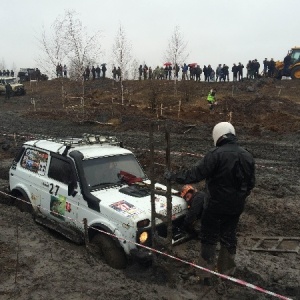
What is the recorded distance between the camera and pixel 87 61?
933 inches

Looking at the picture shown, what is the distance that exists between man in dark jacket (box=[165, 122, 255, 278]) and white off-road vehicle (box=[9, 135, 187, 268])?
3.27ft

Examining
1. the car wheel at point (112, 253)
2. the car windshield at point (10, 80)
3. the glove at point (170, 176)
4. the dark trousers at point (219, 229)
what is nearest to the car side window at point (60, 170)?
the car wheel at point (112, 253)

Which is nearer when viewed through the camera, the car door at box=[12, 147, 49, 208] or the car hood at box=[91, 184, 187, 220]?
the car hood at box=[91, 184, 187, 220]

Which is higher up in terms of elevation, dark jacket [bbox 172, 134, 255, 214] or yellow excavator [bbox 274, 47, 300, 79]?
yellow excavator [bbox 274, 47, 300, 79]

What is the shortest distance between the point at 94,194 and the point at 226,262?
8.07 feet

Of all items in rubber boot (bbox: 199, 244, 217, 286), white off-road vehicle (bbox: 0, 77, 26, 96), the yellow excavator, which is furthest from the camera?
white off-road vehicle (bbox: 0, 77, 26, 96)

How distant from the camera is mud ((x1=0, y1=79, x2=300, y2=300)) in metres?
4.90

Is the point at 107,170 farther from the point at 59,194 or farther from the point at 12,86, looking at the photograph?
the point at 12,86

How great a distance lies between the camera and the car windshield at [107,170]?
646 centimetres

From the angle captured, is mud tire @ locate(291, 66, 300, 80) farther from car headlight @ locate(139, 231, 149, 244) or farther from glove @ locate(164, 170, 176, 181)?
glove @ locate(164, 170, 176, 181)

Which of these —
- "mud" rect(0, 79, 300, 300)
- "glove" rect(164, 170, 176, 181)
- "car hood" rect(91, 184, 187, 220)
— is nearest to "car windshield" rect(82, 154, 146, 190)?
"car hood" rect(91, 184, 187, 220)

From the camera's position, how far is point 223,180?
467 centimetres

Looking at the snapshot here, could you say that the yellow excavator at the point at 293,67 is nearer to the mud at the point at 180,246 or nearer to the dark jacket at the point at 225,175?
the mud at the point at 180,246

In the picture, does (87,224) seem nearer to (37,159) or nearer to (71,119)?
(37,159)
